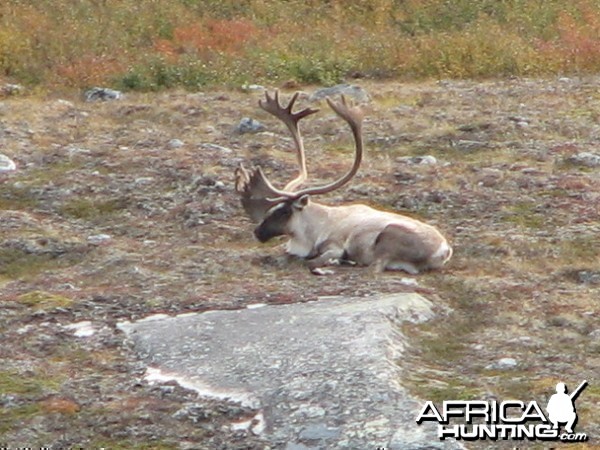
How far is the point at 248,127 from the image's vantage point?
1836cm

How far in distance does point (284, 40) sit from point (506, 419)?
53.6 ft

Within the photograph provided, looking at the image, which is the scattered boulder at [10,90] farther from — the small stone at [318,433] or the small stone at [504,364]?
the small stone at [318,433]

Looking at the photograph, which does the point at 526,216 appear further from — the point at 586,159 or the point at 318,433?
the point at 318,433

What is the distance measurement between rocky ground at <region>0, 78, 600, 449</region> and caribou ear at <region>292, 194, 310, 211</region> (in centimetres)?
45

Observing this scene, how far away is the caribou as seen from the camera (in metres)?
12.4

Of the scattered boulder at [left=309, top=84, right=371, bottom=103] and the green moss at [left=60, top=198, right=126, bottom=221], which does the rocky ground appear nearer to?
the green moss at [left=60, top=198, right=126, bottom=221]

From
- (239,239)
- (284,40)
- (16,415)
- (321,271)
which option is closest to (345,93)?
(284,40)

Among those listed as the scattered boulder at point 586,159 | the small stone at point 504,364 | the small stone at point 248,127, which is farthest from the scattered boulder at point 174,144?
the small stone at point 504,364

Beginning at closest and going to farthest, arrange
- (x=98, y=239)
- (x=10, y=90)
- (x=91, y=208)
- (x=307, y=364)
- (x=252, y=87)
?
(x=307, y=364) → (x=98, y=239) → (x=91, y=208) → (x=10, y=90) → (x=252, y=87)

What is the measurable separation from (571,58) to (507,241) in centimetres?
1056

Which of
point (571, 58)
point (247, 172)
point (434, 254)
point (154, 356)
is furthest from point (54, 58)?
point (154, 356)

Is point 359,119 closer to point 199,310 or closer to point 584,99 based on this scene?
point 199,310

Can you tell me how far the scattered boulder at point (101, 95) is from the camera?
2052cm

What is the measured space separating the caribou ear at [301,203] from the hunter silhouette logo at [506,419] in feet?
15.9
